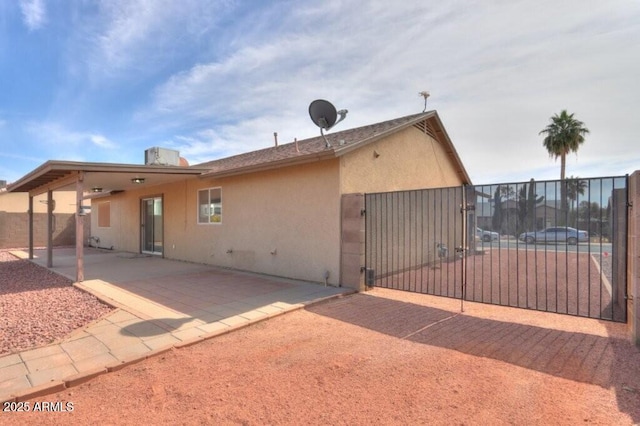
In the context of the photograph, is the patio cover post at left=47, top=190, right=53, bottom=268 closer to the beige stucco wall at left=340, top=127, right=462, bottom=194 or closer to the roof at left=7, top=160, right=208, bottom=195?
the roof at left=7, top=160, right=208, bottom=195

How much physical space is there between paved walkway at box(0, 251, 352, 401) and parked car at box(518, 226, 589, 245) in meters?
3.51

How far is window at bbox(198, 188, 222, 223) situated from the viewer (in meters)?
11.1

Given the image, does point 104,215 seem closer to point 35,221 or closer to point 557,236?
point 35,221

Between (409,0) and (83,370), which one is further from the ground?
(409,0)

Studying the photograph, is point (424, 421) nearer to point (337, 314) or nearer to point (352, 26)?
point (337, 314)

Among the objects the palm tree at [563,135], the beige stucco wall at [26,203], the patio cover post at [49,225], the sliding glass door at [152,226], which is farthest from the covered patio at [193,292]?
the palm tree at [563,135]

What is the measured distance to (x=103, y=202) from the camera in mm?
19359

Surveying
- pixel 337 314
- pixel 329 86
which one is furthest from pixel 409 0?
pixel 337 314

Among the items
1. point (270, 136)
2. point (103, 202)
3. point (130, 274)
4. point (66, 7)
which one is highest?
point (66, 7)

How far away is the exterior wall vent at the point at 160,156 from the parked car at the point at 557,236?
1214 cm

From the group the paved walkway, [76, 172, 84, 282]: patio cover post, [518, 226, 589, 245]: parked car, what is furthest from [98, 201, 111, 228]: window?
[518, 226, 589, 245]: parked car

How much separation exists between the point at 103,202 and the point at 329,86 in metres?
15.1

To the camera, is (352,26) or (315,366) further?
(352,26)

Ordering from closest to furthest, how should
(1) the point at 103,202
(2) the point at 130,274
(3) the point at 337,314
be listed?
1. (3) the point at 337,314
2. (2) the point at 130,274
3. (1) the point at 103,202
